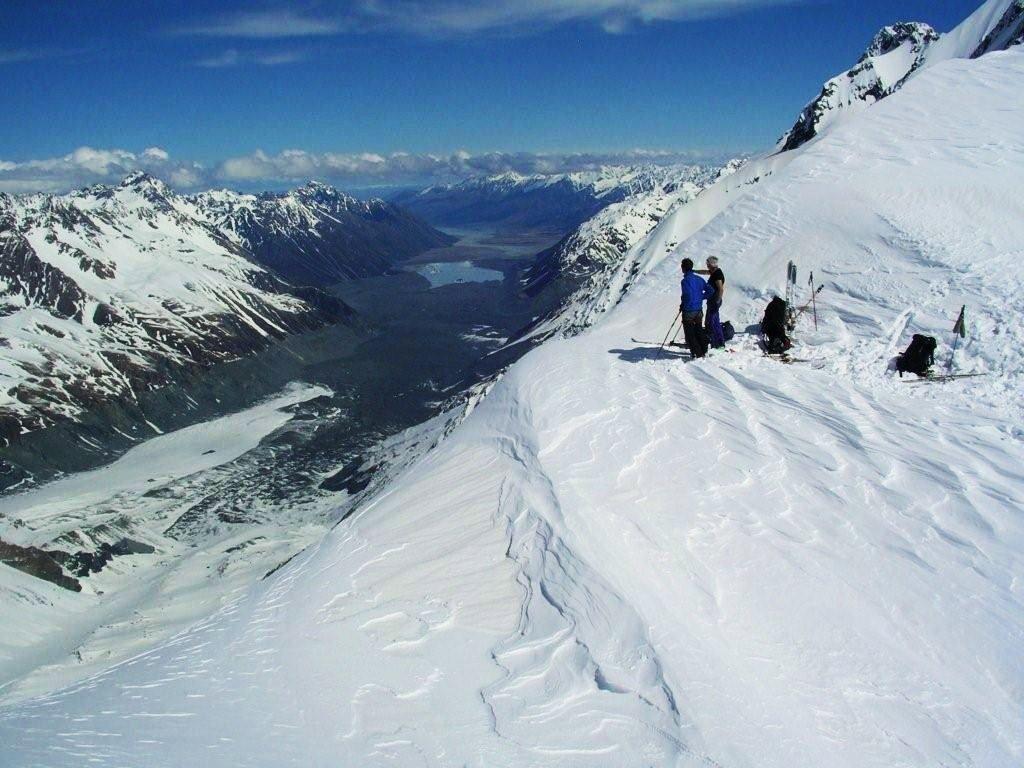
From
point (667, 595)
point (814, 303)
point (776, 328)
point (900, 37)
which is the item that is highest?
point (900, 37)

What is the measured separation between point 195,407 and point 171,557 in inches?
3707

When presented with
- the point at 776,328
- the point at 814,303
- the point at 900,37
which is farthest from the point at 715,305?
the point at 900,37

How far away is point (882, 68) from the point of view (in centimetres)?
10688

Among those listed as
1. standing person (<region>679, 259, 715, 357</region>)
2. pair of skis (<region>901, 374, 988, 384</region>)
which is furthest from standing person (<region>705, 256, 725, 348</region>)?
pair of skis (<region>901, 374, 988, 384</region>)

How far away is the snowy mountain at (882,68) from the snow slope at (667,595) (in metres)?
87.2

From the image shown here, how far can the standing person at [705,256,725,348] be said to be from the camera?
17.6m

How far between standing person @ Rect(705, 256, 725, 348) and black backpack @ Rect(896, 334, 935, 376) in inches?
197

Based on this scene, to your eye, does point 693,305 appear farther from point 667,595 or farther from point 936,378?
point 667,595

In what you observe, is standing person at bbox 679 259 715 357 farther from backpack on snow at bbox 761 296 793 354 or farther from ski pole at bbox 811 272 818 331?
ski pole at bbox 811 272 818 331

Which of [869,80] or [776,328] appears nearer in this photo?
[776,328]

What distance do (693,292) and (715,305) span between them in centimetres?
98

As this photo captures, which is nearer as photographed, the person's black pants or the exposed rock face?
the person's black pants

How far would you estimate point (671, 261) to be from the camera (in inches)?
1217

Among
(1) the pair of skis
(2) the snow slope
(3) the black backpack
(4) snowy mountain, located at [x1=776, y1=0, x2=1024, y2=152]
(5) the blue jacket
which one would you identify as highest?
(4) snowy mountain, located at [x1=776, y1=0, x2=1024, y2=152]
